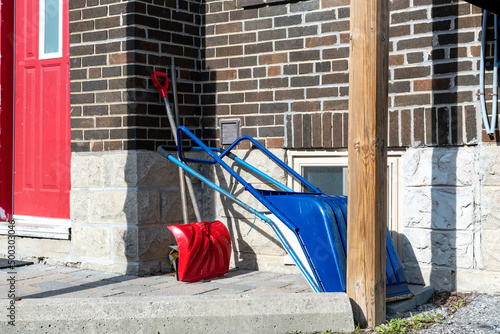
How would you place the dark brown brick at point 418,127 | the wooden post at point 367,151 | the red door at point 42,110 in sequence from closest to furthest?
the wooden post at point 367,151
the dark brown brick at point 418,127
the red door at point 42,110

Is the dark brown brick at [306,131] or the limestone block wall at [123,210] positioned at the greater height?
the dark brown brick at [306,131]

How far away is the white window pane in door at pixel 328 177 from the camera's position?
5625 millimetres

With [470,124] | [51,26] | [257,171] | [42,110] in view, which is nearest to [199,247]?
[257,171]

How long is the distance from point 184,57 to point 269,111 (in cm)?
95

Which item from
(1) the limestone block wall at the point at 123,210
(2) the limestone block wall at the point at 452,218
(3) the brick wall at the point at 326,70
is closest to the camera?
(2) the limestone block wall at the point at 452,218

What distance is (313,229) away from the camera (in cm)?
455

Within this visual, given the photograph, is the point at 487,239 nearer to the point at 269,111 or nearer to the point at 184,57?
the point at 269,111

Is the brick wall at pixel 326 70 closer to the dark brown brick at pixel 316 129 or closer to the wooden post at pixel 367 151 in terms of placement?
the dark brown brick at pixel 316 129

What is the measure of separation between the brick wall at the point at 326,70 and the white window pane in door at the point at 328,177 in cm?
25

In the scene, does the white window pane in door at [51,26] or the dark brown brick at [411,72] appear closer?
the dark brown brick at [411,72]

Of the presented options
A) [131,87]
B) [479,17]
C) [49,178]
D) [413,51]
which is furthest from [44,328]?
[479,17]

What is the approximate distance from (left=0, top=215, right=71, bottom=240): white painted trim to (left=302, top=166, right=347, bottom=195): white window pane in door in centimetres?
219

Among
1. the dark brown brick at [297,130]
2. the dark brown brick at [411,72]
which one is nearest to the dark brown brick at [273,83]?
the dark brown brick at [297,130]

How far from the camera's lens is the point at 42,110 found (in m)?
6.59
